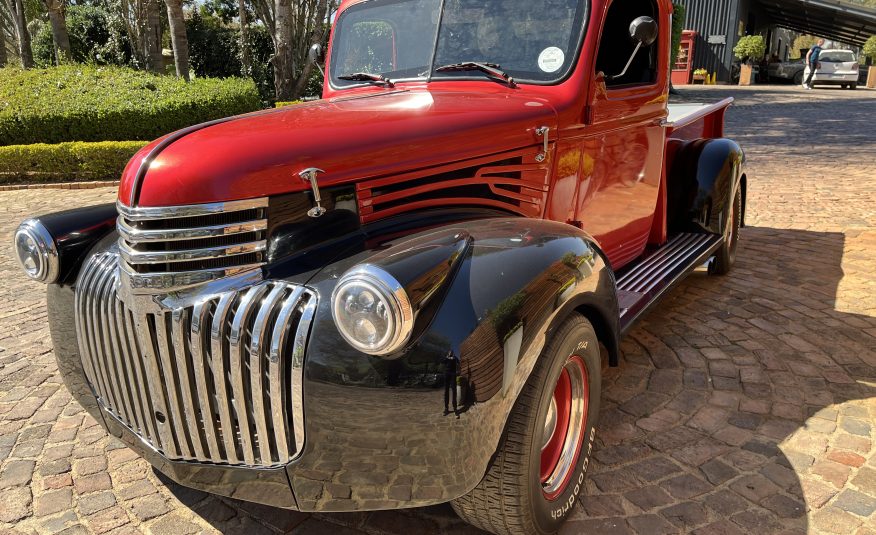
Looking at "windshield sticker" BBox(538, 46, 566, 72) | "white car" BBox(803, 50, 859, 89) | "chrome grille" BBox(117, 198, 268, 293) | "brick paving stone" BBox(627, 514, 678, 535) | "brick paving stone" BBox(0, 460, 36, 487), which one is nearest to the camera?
"chrome grille" BBox(117, 198, 268, 293)

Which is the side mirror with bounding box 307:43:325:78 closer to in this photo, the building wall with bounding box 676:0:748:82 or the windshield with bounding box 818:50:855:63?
the windshield with bounding box 818:50:855:63

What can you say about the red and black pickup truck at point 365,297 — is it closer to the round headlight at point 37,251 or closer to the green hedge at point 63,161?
the round headlight at point 37,251

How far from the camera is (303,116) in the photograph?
2.57 m

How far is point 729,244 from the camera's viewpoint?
4992 millimetres

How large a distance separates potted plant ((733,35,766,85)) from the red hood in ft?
92.0

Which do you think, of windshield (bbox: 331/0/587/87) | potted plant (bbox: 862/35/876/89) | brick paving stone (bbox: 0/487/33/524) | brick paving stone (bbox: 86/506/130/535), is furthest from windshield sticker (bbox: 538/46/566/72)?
potted plant (bbox: 862/35/876/89)

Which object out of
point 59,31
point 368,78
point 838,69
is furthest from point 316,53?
point 838,69

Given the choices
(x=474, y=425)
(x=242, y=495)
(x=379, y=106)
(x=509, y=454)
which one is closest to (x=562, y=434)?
(x=509, y=454)

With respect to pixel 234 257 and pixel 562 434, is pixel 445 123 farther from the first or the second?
pixel 562 434

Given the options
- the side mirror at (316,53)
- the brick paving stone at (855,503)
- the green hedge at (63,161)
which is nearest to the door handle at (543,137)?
the brick paving stone at (855,503)

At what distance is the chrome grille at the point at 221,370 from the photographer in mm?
1829

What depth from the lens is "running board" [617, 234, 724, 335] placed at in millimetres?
3176

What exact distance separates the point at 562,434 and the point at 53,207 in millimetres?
8043

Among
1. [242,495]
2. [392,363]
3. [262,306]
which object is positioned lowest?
[242,495]
